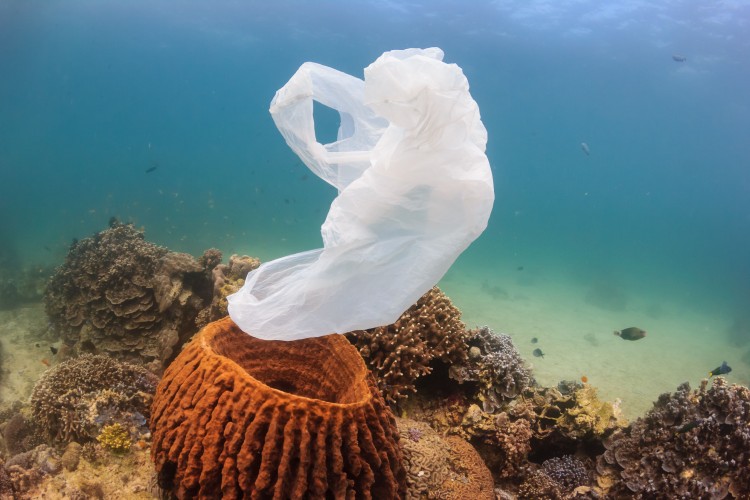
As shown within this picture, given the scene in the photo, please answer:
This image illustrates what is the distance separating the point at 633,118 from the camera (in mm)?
72125

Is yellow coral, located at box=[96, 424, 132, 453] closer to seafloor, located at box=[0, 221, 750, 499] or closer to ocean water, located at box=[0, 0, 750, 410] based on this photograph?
seafloor, located at box=[0, 221, 750, 499]

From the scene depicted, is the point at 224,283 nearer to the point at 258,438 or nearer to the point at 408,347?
the point at 408,347

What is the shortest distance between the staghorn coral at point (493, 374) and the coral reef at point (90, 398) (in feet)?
11.2

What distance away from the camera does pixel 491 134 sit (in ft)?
331

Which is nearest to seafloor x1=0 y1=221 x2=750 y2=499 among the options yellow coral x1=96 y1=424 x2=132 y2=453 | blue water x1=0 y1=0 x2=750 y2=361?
yellow coral x1=96 y1=424 x2=132 y2=453

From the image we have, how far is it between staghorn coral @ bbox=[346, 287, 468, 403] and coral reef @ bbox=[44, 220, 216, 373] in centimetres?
323

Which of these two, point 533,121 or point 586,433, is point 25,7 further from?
point 533,121

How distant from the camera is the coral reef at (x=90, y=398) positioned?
137 inches

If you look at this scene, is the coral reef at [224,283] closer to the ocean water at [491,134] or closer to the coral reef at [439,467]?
the coral reef at [439,467]

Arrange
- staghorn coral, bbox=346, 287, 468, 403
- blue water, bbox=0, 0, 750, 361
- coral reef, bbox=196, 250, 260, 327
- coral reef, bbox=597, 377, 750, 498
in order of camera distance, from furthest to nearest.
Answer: blue water, bbox=0, 0, 750, 361 < coral reef, bbox=196, 250, 260, 327 < staghorn coral, bbox=346, 287, 468, 403 < coral reef, bbox=597, 377, 750, 498

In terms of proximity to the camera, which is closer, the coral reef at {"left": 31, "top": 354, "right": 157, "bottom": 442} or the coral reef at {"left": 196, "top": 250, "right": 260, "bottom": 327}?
the coral reef at {"left": 31, "top": 354, "right": 157, "bottom": 442}

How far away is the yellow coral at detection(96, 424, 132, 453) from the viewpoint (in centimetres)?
317

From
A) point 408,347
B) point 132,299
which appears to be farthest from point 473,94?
point 408,347

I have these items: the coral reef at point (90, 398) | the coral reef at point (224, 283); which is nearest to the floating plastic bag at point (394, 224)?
the coral reef at point (90, 398)
